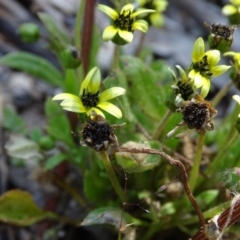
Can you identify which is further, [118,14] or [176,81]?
[118,14]

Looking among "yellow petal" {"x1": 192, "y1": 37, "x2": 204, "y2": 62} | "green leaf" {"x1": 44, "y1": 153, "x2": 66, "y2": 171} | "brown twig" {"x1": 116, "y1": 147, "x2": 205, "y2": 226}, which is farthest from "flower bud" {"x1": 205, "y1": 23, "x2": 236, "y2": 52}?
"green leaf" {"x1": 44, "y1": 153, "x2": 66, "y2": 171}

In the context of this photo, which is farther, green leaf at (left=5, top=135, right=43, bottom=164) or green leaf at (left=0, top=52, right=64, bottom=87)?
green leaf at (left=0, top=52, right=64, bottom=87)

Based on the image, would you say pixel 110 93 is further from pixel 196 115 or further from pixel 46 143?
pixel 46 143

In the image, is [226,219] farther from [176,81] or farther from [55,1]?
[55,1]

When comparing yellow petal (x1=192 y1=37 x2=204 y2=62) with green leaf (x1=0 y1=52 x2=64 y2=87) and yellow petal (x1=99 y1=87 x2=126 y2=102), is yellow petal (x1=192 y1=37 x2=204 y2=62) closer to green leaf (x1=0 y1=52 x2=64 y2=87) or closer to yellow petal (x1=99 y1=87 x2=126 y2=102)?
yellow petal (x1=99 y1=87 x2=126 y2=102)

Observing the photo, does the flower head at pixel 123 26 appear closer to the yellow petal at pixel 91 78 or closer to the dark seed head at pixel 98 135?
the yellow petal at pixel 91 78

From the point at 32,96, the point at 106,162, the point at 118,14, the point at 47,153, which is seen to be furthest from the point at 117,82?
the point at 32,96

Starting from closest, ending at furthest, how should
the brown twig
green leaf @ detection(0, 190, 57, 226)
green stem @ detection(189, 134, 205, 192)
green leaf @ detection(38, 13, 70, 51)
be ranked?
the brown twig
green stem @ detection(189, 134, 205, 192)
green leaf @ detection(0, 190, 57, 226)
green leaf @ detection(38, 13, 70, 51)

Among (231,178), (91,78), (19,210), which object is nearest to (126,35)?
(91,78)
